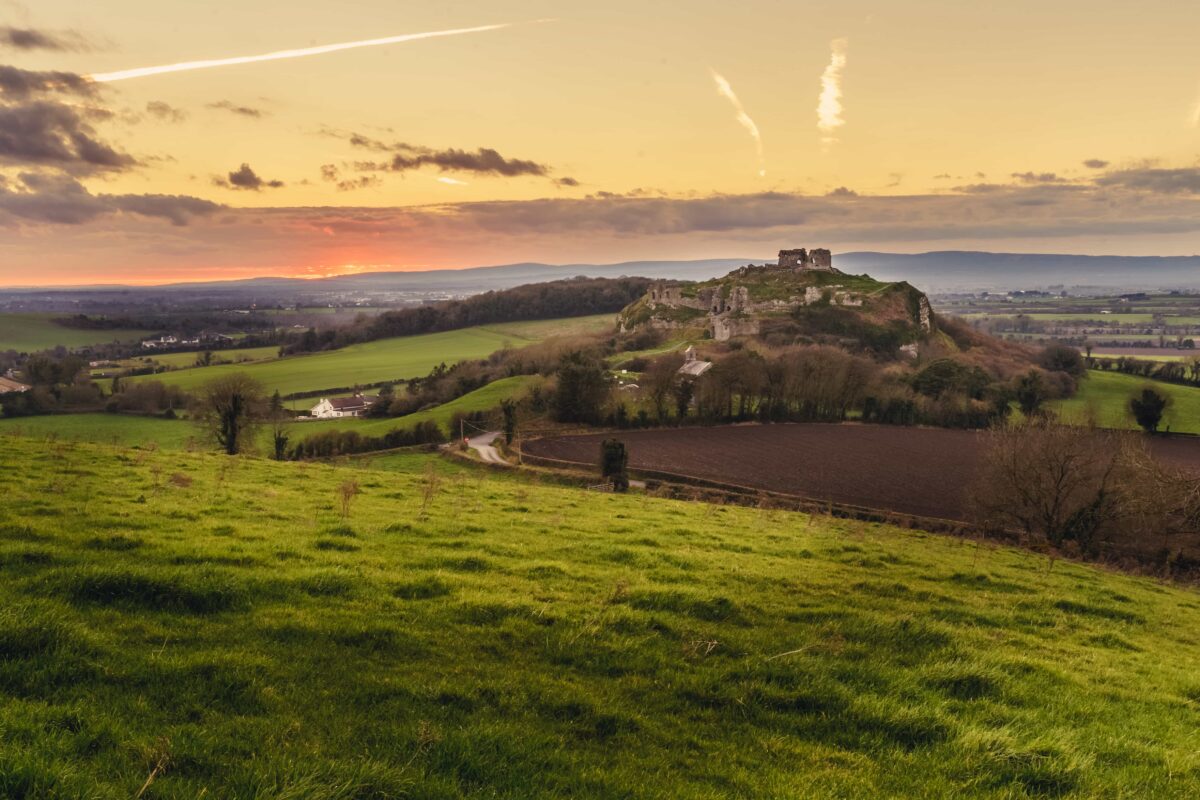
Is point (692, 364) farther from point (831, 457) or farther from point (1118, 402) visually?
point (1118, 402)

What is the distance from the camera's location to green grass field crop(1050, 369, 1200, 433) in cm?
7912

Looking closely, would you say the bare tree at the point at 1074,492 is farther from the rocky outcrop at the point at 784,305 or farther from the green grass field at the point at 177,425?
the rocky outcrop at the point at 784,305

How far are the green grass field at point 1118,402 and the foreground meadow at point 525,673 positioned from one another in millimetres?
64729

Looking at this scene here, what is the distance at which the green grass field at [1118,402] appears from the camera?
79.1m

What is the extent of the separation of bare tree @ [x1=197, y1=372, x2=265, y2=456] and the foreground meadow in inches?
1264

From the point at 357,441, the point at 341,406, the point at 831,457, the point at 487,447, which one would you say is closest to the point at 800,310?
the point at 831,457

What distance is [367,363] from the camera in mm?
148375

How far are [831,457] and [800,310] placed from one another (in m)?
114

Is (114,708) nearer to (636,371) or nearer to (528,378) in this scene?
(528,378)

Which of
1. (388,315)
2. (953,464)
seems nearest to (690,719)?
(953,464)

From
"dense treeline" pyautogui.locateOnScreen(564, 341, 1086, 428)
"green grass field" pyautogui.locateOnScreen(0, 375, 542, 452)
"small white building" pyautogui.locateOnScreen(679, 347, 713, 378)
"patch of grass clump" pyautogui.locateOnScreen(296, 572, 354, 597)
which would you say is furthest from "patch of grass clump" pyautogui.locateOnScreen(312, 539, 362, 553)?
"small white building" pyautogui.locateOnScreen(679, 347, 713, 378)

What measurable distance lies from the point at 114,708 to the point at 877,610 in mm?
12103

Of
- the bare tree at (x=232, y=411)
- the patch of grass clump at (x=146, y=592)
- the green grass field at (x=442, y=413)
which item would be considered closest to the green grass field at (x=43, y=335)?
the green grass field at (x=442, y=413)

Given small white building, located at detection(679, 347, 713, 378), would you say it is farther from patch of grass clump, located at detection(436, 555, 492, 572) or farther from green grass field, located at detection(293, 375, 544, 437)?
patch of grass clump, located at detection(436, 555, 492, 572)
